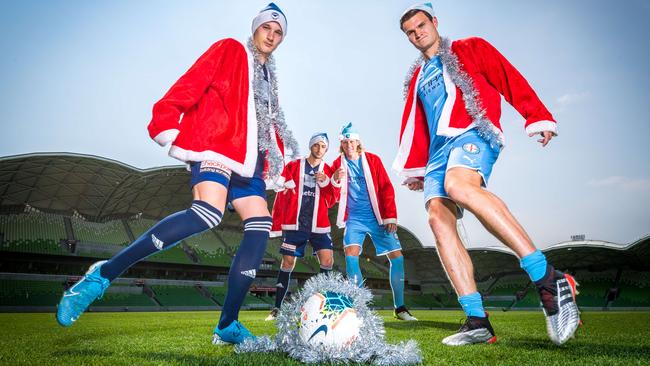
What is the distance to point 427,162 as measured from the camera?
11.6ft

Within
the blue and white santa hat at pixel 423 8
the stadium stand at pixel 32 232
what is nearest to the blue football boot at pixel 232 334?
the blue and white santa hat at pixel 423 8

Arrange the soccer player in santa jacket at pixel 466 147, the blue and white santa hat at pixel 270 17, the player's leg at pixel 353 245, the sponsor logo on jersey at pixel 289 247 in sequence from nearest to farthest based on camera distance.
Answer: the soccer player in santa jacket at pixel 466 147, the blue and white santa hat at pixel 270 17, the player's leg at pixel 353 245, the sponsor logo on jersey at pixel 289 247

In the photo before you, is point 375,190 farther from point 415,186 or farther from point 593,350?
point 593,350

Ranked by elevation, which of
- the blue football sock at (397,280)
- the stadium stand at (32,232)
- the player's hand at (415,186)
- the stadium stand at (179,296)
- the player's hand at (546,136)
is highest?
the player's hand at (546,136)

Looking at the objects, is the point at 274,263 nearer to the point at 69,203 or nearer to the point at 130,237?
the point at 130,237

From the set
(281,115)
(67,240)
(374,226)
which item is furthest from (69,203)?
(281,115)

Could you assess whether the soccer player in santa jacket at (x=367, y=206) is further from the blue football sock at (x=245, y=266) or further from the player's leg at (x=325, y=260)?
the blue football sock at (x=245, y=266)

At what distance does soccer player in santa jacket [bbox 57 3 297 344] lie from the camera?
2.53m

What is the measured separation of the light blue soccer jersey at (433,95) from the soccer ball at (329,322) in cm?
162

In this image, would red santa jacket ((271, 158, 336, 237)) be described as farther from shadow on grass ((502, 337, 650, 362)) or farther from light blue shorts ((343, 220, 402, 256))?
shadow on grass ((502, 337, 650, 362))

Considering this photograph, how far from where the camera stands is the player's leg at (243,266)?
283 cm

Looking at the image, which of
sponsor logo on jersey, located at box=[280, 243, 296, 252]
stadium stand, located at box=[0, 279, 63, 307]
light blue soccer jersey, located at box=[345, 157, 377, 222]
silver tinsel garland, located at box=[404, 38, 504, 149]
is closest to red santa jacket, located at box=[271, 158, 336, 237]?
sponsor logo on jersey, located at box=[280, 243, 296, 252]

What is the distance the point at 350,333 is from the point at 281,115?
6.80 ft

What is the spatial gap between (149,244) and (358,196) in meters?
4.60
